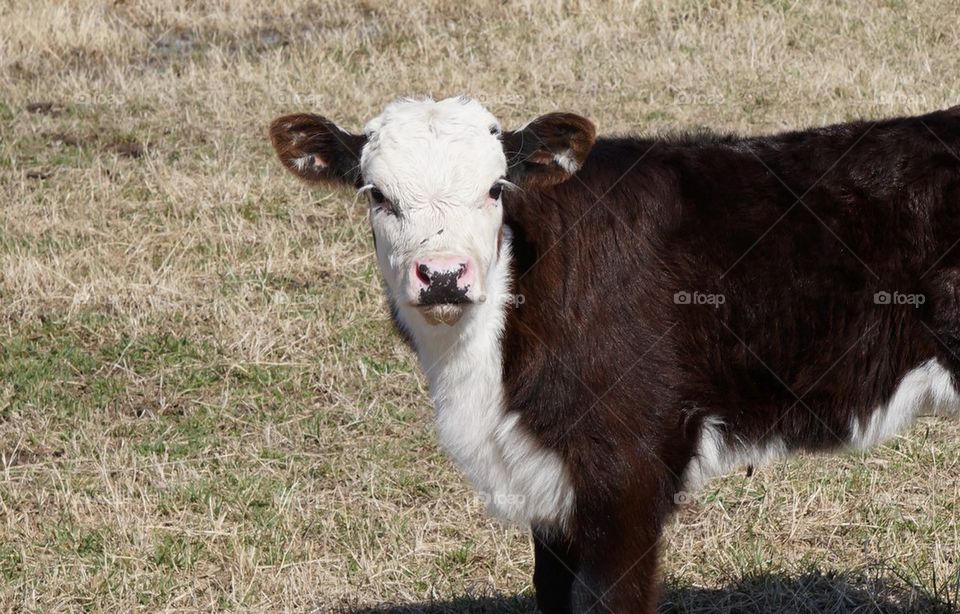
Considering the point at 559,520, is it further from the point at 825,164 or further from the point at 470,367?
the point at 825,164

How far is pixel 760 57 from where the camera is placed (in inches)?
492

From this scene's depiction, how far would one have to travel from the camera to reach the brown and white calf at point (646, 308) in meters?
4.33

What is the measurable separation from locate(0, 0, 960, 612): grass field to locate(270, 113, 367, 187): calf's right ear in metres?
1.79

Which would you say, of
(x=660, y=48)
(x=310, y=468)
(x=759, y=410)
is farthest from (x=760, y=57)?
(x=759, y=410)

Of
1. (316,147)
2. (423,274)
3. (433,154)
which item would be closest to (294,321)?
(316,147)

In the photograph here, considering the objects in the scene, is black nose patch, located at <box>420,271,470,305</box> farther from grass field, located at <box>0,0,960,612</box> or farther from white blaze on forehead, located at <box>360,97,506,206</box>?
grass field, located at <box>0,0,960,612</box>

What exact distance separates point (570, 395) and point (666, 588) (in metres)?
1.41

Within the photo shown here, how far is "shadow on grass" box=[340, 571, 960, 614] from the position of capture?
17.1 ft

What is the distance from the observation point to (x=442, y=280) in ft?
13.2
